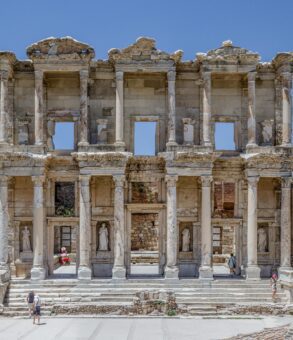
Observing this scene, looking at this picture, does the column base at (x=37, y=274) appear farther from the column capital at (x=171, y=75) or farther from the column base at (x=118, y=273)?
the column capital at (x=171, y=75)

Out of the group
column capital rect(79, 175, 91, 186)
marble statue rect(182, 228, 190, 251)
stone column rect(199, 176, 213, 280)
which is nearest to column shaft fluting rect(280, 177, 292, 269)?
stone column rect(199, 176, 213, 280)

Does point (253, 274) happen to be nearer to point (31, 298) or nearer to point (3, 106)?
point (31, 298)

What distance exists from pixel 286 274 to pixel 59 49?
13337 mm

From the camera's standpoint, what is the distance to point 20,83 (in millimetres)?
27484

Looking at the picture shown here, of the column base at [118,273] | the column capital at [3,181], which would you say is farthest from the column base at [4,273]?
the column base at [118,273]

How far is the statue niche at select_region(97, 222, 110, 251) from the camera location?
27.1 m

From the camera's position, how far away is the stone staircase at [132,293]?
2434 centimetres

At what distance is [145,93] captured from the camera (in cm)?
2762

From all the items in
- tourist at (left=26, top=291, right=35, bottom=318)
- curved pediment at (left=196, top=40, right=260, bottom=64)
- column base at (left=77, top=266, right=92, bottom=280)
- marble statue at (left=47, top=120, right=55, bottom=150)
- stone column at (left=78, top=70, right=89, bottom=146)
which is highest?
curved pediment at (left=196, top=40, right=260, bottom=64)

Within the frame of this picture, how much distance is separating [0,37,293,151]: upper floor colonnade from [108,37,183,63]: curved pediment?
4 cm

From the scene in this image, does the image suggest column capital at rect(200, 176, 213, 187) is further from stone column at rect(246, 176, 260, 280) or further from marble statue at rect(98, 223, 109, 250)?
marble statue at rect(98, 223, 109, 250)

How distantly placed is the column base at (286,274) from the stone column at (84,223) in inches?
312

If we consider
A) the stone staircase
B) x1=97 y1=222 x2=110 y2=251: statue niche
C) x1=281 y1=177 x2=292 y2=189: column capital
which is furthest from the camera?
x1=97 y1=222 x2=110 y2=251: statue niche

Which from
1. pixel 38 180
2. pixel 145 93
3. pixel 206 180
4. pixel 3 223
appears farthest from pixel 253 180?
pixel 3 223
